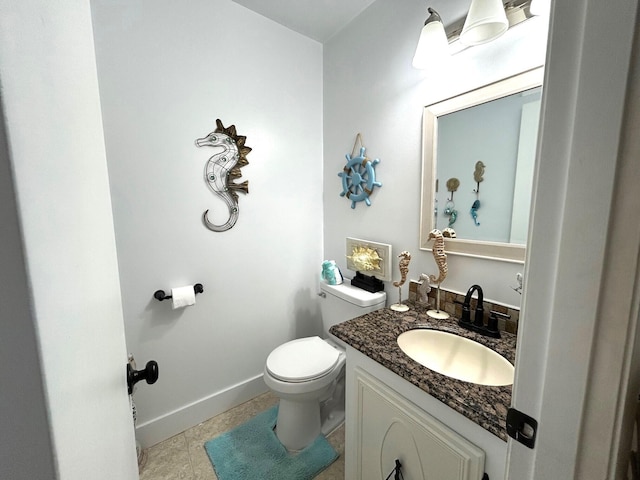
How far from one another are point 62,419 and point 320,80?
214 cm

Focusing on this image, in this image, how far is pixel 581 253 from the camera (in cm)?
36

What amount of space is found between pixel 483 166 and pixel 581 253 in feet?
2.97

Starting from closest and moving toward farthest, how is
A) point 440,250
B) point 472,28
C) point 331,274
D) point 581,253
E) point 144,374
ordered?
1. point 581,253
2. point 144,374
3. point 472,28
4. point 440,250
5. point 331,274

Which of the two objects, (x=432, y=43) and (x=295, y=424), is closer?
(x=432, y=43)

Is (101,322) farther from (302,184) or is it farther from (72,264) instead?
(302,184)

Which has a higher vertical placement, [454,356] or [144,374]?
[144,374]

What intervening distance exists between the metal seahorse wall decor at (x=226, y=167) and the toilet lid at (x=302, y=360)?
0.86m

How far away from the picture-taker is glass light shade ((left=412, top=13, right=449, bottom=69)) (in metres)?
1.08

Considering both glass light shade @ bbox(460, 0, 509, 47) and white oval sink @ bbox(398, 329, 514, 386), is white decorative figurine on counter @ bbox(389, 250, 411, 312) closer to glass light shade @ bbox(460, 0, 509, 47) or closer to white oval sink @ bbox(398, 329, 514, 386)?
white oval sink @ bbox(398, 329, 514, 386)

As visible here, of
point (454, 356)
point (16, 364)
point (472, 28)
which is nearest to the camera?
point (16, 364)

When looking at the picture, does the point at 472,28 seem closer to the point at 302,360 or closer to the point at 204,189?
the point at 204,189

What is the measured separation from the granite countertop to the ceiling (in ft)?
5.84

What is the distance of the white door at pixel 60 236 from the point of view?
0.23 meters

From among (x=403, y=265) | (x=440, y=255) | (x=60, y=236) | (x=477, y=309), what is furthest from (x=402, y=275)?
(x=60, y=236)
